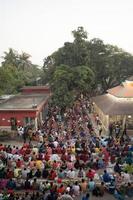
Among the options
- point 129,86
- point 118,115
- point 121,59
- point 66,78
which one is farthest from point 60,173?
point 121,59

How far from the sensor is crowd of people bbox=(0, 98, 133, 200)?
2020 centimetres

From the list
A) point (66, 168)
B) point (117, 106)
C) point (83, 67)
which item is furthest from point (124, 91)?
point (66, 168)

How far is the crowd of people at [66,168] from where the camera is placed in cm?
2020

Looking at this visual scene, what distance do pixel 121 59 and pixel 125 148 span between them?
30.5m

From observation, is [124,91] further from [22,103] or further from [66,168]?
[66,168]

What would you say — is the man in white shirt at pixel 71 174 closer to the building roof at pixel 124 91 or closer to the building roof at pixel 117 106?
the building roof at pixel 117 106

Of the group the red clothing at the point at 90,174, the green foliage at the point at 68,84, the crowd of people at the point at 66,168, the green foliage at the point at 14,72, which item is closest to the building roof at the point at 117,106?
the crowd of people at the point at 66,168

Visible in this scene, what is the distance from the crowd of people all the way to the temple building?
11.0ft

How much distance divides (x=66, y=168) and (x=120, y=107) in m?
12.7

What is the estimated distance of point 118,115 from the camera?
112 ft

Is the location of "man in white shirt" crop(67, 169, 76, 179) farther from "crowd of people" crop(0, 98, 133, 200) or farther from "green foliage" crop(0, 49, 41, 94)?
"green foliage" crop(0, 49, 41, 94)

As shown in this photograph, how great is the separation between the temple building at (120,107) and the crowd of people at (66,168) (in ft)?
11.0

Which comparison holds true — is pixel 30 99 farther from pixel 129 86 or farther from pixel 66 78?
pixel 129 86

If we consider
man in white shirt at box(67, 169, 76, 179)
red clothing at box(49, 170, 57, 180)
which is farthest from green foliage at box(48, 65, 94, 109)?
red clothing at box(49, 170, 57, 180)
